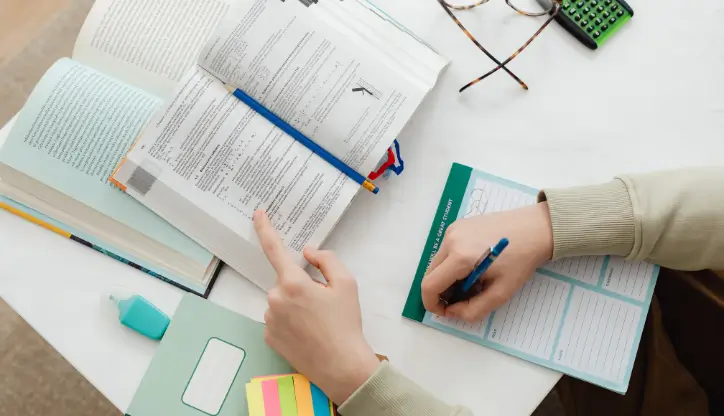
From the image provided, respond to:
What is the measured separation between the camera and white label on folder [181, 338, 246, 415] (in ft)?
2.53

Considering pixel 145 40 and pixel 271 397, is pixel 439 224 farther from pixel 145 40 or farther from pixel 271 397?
pixel 145 40

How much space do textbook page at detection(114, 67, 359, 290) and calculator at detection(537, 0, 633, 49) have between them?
370 mm

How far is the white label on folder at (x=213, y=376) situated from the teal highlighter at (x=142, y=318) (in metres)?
0.07

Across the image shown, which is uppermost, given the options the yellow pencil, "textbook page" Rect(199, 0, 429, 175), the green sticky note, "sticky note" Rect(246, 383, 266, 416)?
"textbook page" Rect(199, 0, 429, 175)

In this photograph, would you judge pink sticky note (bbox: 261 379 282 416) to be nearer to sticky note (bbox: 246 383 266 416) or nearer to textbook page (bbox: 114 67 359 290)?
sticky note (bbox: 246 383 266 416)

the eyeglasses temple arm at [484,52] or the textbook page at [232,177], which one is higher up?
the eyeglasses temple arm at [484,52]

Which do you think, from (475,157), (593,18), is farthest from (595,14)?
(475,157)

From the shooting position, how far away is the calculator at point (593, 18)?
0.87 m

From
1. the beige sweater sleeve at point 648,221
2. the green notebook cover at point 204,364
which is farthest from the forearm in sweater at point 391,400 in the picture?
the green notebook cover at point 204,364

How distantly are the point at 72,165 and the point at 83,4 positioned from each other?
2.91 feet

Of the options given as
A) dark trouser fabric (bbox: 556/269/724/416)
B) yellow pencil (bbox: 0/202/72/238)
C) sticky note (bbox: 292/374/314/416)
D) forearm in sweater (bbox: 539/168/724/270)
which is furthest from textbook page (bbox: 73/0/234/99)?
dark trouser fabric (bbox: 556/269/724/416)

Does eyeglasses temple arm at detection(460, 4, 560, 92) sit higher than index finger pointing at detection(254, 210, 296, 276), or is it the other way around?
eyeglasses temple arm at detection(460, 4, 560, 92)

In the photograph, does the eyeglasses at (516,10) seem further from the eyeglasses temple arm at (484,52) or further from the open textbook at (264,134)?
the open textbook at (264,134)

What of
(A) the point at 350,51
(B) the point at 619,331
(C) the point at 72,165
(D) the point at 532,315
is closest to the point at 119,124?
(C) the point at 72,165
